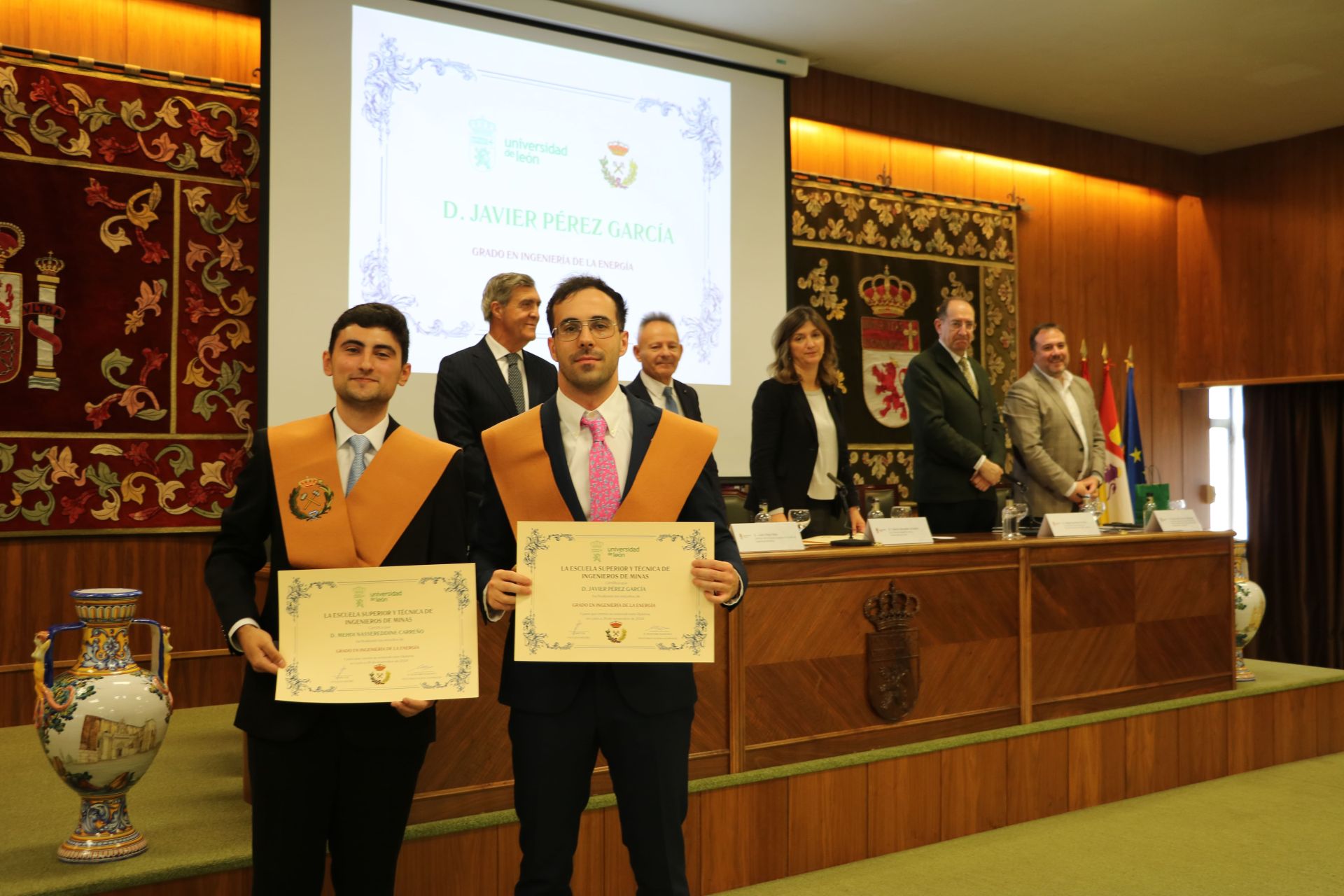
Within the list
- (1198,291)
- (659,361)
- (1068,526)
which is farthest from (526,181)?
(1198,291)

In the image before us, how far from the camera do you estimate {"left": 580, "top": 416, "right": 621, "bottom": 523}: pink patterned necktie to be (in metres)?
1.89

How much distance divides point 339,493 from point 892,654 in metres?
2.04

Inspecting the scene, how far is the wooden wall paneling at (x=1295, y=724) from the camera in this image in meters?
4.42

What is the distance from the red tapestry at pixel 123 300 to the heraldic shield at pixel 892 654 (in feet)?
8.86

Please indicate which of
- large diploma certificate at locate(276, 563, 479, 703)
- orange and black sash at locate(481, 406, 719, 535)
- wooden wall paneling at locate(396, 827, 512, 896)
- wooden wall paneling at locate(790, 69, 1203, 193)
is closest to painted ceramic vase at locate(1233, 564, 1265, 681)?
wooden wall paneling at locate(790, 69, 1203, 193)

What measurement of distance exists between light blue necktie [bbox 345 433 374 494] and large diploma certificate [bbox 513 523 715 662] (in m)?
0.31

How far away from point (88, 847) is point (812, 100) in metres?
5.05

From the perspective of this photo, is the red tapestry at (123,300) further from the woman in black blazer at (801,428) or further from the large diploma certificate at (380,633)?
the large diploma certificate at (380,633)

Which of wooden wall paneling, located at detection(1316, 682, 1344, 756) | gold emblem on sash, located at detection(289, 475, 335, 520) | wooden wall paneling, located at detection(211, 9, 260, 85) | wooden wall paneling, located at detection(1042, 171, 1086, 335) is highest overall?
wooden wall paneling, located at detection(211, 9, 260, 85)

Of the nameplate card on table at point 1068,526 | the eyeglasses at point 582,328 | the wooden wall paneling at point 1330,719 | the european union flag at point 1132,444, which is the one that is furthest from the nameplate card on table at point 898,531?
the european union flag at point 1132,444

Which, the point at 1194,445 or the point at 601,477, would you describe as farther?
the point at 1194,445

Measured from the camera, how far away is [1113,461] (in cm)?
608

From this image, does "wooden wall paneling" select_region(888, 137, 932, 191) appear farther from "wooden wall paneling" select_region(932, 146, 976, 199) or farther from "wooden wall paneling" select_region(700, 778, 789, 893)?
"wooden wall paneling" select_region(700, 778, 789, 893)

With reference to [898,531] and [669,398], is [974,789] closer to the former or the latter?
[898,531]
